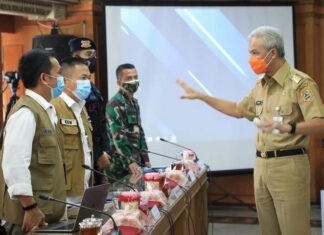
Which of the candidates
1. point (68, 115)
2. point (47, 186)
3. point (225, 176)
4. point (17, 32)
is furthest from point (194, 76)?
point (47, 186)

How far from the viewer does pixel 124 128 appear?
3.97 m

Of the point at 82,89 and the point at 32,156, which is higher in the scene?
the point at 82,89

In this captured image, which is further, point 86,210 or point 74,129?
point 74,129

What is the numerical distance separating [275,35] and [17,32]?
368cm

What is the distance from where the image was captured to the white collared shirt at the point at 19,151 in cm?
233

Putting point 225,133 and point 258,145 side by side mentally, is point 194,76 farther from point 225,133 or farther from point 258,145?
point 258,145

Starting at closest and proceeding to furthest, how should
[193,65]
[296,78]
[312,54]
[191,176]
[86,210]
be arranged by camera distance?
[86,210] → [296,78] → [191,176] → [193,65] → [312,54]

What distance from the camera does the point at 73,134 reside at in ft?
Result: 9.91

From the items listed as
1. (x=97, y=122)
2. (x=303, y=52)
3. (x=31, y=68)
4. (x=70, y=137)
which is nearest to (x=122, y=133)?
(x=97, y=122)

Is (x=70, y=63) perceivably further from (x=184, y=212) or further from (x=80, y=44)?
(x=184, y=212)

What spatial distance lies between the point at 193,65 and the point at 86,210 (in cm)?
355

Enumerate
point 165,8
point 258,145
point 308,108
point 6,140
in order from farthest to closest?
point 165,8 → point 258,145 → point 308,108 → point 6,140

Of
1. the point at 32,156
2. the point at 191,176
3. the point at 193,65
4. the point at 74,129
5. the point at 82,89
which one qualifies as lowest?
the point at 191,176

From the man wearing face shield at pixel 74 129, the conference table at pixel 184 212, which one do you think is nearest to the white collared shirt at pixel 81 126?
the man wearing face shield at pixel 74 129
